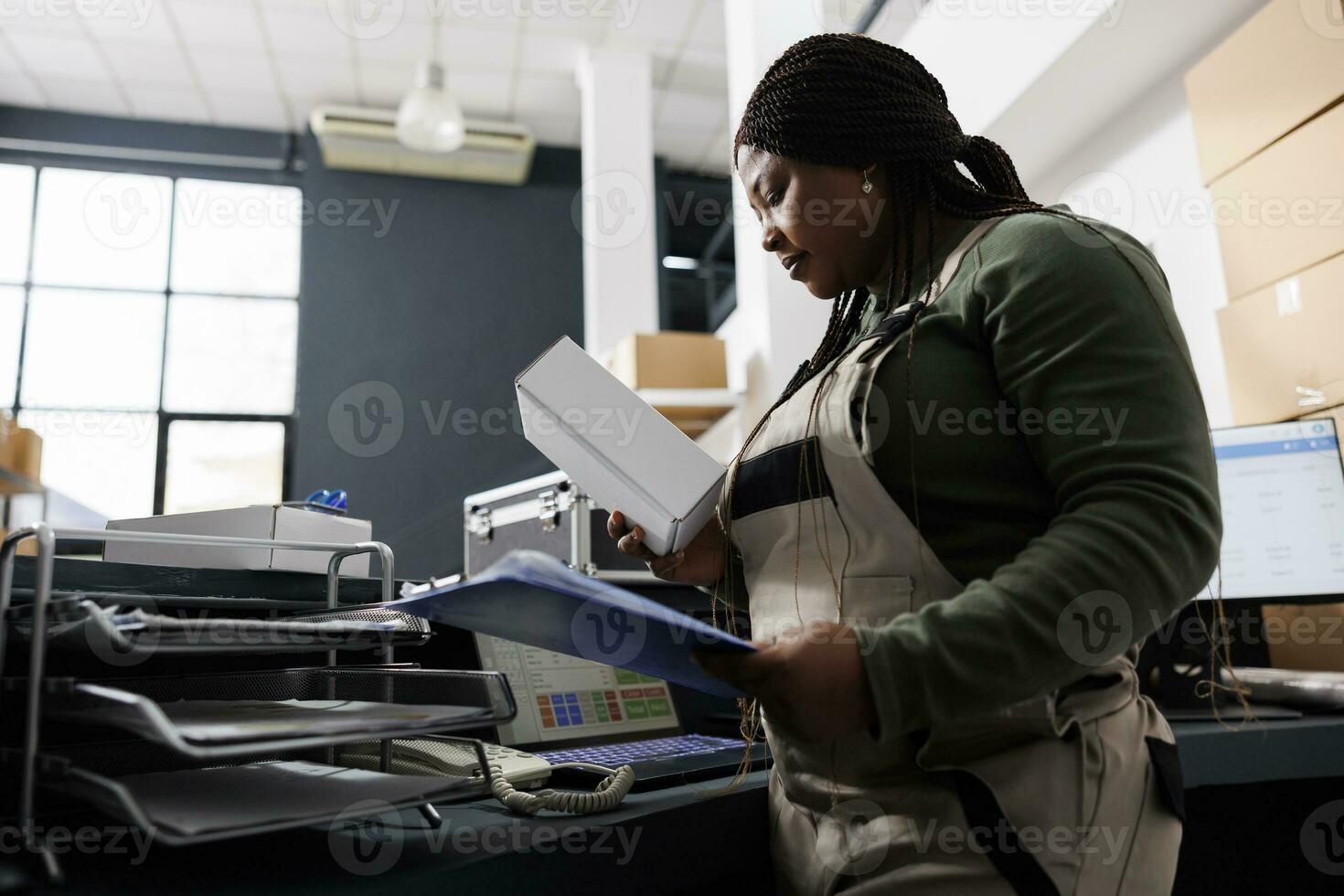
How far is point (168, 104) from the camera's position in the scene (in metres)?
4.96

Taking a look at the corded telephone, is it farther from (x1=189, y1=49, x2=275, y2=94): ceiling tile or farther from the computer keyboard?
(x1=189, y1=49, x2=275, y2=94): ceiling tile

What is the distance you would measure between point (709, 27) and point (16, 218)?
369 cm

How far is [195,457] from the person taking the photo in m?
4.90

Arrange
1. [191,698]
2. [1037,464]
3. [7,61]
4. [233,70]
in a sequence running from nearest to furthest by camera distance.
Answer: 1. [1037,464]
2. [191,698]
3. [7,61]
4. [233,70]

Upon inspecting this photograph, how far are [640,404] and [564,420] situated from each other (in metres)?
0.07

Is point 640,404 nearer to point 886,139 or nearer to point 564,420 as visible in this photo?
point 564,420

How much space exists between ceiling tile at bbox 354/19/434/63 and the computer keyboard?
3.88 metres

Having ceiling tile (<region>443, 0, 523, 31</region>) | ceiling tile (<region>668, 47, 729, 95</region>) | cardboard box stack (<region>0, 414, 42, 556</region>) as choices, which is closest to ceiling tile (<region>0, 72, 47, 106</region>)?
cardboard box stack (<region>0, 414, 42, 556</region>)

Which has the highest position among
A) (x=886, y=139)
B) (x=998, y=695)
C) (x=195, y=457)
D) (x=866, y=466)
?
(x=195, y=457)

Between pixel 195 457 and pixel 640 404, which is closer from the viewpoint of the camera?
pixel 640 404

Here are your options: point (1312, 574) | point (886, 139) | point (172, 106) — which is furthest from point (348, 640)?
point (172, 106)

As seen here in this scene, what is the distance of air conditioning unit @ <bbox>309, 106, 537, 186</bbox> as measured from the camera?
4781mm

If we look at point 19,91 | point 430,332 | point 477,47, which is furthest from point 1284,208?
point 19,91

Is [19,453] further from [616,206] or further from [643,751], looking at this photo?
[643,751]
